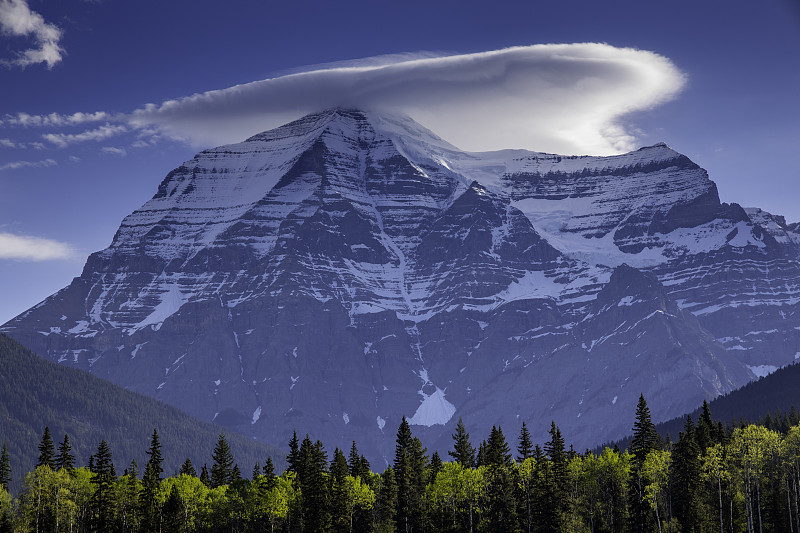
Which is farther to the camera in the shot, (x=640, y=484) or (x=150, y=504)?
(x=150, y=504)

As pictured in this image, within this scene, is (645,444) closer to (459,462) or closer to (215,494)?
(459,462)

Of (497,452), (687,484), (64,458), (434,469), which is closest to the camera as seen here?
(687,484)

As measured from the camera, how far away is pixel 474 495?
15750 cm

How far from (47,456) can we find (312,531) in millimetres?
38621

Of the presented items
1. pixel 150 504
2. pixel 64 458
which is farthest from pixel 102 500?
pixel 64 458

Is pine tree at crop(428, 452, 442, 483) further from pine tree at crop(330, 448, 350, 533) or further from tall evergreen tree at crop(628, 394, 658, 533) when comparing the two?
tall evergreen tree at crop(628, 394, 658, 533)

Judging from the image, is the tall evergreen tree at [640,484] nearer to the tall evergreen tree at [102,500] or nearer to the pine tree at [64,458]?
the tall evergreen tree at [102,500]

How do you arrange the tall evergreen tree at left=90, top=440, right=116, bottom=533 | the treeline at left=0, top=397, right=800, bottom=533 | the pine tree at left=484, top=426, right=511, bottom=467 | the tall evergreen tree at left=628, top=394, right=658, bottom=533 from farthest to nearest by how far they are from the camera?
the tall evergreen tree at left=90, top=440, right=116, bottom=533 → the pine tree at left=484, top=426, right=511, bottom=467 → the tall evergreen tree at left=628, top=394, right=658, bottom=533 → the treeline at left=0, top=397, right=800, bottom=533

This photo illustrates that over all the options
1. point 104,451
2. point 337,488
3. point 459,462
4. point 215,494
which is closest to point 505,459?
point 459,462

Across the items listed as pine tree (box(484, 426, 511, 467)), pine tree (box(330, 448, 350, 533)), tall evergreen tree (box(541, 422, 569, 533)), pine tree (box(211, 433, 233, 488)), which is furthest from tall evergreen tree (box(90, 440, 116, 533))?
tall evergreen tree (box(541, 422, 569, 533))

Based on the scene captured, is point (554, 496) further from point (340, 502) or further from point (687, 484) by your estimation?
point (340, 502)

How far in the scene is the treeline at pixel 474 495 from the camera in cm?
14975

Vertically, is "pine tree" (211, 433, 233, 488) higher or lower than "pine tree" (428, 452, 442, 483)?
higher

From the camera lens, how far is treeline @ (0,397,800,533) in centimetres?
14975
